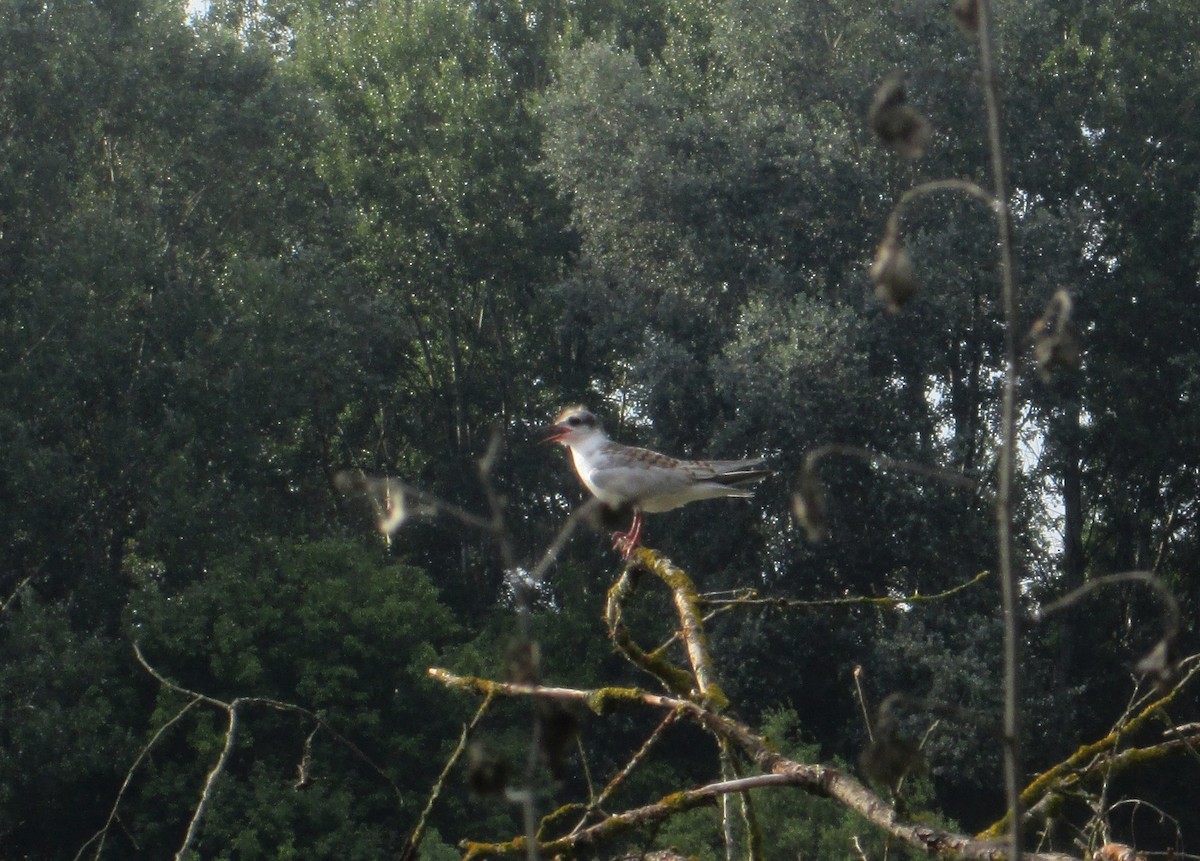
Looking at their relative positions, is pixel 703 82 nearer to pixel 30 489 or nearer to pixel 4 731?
pixel 30 489

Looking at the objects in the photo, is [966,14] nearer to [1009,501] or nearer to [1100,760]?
[1009,501]

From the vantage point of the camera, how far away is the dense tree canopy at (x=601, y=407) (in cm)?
2262

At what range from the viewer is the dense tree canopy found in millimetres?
22625

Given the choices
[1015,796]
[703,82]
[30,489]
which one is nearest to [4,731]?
[30,489]

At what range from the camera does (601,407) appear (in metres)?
29.2

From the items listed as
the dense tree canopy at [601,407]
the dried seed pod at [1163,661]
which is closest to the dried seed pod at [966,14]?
the dried seed pod at [1163,661]

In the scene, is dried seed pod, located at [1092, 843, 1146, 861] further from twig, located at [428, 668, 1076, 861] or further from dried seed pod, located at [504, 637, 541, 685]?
dried seed pod, located at [504, 637, 541, 685]

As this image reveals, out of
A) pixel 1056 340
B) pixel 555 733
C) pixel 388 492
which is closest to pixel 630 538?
pixel 388 492

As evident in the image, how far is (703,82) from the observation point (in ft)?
90.3

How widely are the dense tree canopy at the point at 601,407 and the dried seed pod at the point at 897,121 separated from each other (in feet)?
63.7

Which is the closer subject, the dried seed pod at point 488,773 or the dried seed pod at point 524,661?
the dried seed pod at point 524,661

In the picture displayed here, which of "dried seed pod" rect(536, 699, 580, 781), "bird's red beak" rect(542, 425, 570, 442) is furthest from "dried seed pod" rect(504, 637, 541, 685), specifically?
"bird's red beak" rect(542, 425, 570, 442)

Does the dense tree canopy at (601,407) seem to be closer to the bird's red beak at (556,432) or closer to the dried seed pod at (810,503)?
the bird's red beak at (556,432)

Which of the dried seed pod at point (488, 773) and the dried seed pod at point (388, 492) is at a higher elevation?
the dried seed pod at point (388, 492)
